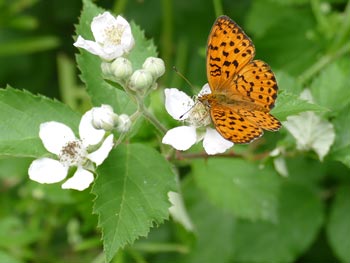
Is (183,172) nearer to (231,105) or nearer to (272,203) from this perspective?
(272,203)

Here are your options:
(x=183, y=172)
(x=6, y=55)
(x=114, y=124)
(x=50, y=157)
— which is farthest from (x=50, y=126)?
(x=6, y=55)

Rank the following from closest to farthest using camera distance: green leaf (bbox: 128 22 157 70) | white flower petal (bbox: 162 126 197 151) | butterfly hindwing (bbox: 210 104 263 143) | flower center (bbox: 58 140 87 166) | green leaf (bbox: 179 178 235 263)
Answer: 1. butterfly hindwing (bbox: 210 104 263 143)
2. white flower petal (bbox: 162 126 197 151)
3. flower center (bbox: 58 140 87 166)
4. green leaf (bbox: 128 22 157 70)
5. green leaf (bbox: 179 178 235 263)

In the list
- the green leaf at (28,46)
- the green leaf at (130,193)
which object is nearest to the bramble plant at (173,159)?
the green leaf at (130,193)

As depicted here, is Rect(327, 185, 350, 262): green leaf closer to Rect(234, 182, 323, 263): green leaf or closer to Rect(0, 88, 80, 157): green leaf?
Rect(234, 182, 323, 263): green leaf

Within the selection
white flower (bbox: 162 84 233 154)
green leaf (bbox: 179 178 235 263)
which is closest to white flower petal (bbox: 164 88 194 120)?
white flower (bbox: 162 84 233 154)

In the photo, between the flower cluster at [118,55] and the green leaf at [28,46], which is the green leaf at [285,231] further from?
the green leaf at [28,46]

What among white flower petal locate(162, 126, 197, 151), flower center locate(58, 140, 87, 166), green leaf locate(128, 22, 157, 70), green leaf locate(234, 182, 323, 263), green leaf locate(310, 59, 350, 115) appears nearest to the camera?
white flower petal locate(162, 126, 197, 151)

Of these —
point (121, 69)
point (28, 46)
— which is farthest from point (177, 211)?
point (28, 46)
